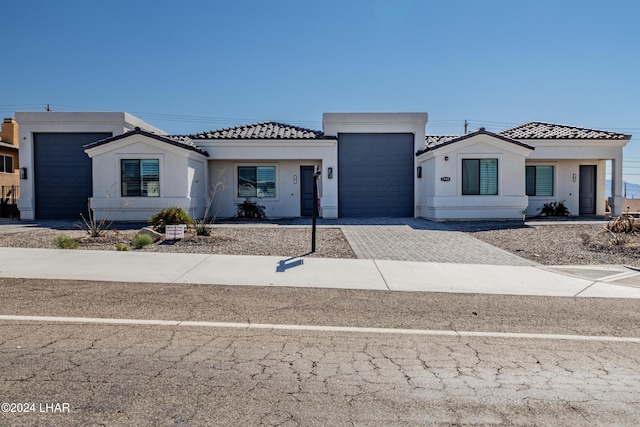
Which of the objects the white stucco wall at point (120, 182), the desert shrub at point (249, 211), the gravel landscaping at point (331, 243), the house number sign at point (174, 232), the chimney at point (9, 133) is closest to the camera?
the gravel landscaping at point (331, 243)

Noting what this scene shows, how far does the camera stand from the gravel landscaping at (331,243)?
11398mm

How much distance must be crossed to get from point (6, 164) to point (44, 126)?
1319 cm

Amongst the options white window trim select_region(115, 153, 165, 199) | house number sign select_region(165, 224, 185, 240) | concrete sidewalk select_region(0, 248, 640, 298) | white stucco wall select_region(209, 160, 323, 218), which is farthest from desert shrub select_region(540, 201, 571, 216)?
white window trim select_region(115, 153, 165, 199)

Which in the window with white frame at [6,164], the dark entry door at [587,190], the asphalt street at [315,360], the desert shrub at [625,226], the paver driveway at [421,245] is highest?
the window with white frame at [6,164]

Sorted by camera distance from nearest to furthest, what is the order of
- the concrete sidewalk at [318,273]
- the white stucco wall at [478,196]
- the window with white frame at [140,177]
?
the concrete sidewalk at [318,273]
the window with white frame at [140,177]
the white stucco wall at [478,196]

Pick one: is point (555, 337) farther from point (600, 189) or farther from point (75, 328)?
point (600, 189)

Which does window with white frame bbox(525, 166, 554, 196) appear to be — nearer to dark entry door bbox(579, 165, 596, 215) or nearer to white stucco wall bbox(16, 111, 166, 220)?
dark entry door bbox(579, 165, 596, 215)

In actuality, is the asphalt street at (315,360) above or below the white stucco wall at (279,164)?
below

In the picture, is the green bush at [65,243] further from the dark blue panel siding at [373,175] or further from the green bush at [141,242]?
the dark blue panel siding at [373,175]

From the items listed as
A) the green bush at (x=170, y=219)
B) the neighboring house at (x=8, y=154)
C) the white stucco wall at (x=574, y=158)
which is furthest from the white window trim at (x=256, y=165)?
the neighboring house at (x=8, y=154)

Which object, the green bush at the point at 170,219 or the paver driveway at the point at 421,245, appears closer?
the paver driveway at the point at 421,245

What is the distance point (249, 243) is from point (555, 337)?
29.5 ft

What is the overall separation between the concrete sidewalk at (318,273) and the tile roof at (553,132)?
1466 centimetres

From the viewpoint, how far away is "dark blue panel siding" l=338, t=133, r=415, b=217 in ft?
75.3
